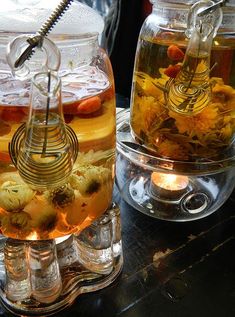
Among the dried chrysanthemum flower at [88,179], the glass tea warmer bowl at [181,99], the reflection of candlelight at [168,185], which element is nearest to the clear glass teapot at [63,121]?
the dried chrysanthemum flower at [88,179]

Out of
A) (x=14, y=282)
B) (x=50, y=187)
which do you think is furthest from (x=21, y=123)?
(x=14, y=282)

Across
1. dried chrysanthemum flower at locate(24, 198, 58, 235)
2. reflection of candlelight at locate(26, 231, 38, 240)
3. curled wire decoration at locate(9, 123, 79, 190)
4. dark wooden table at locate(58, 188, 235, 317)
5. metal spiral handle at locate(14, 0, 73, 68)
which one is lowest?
dark wooden table at locate(58, 188, 235, 317)

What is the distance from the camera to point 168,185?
59 cm

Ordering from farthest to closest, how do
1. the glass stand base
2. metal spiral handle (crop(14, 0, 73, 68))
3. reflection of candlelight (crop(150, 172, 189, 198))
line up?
reflection of candlelight (crop(150, 172, 189, 198)) → the glass stand base → metal spiral handle (crop(14, 0, 73, 68))

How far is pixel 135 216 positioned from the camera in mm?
549

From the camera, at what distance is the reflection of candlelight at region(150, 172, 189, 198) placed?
1.94ft

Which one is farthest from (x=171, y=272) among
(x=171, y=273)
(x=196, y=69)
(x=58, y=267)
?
(x=196, y=69)

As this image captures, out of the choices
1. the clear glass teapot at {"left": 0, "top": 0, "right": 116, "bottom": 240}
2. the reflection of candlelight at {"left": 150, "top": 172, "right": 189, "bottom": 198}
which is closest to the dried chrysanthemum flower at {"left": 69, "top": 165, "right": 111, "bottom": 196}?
the clear glass teapot at {"left": 0, "top": 0, "right": 116, "bottom": 240}

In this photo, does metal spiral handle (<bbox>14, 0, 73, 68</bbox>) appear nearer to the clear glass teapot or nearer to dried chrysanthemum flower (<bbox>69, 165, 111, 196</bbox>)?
the clear glass teapot

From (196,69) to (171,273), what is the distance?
24 centimetres

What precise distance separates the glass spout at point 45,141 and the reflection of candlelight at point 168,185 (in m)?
0.29

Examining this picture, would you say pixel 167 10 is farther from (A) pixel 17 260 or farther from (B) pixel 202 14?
(A) pixel 17 260

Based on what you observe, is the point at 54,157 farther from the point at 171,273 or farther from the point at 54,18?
the point at 171,273

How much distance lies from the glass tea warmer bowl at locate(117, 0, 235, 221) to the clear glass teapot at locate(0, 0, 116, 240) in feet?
0.33
